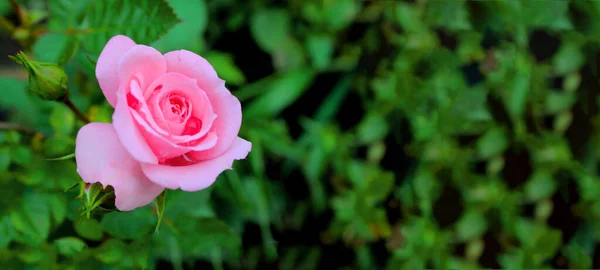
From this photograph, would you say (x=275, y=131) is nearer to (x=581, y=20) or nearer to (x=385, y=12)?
(x=385, y=12)

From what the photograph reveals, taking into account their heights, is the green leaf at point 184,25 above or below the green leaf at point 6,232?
above

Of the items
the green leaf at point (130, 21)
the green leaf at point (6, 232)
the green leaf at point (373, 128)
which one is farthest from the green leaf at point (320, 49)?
the green leaf at point (6, 232)

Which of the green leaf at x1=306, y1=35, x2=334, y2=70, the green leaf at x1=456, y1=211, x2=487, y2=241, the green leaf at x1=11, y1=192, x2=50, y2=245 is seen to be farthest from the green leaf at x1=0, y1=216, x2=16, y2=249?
the green leaf at x1=456, y1=211, x2=487, y2=241

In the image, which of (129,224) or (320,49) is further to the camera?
(320,49)

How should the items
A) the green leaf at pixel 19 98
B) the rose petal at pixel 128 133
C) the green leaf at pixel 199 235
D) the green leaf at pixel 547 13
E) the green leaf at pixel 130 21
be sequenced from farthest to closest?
the green leaf at pixel 547 13, the green leaf at pixel 19 98, the green leaf at pixel 199 235, the green leaf at pixel 130 21, the rose petal at pixel 128 133

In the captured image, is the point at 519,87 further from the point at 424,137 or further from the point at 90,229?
the point at 90,229

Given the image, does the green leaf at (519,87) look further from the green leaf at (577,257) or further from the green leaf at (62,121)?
the green leaf at (62,121)

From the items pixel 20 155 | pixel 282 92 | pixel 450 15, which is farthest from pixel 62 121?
pixel 450 15
